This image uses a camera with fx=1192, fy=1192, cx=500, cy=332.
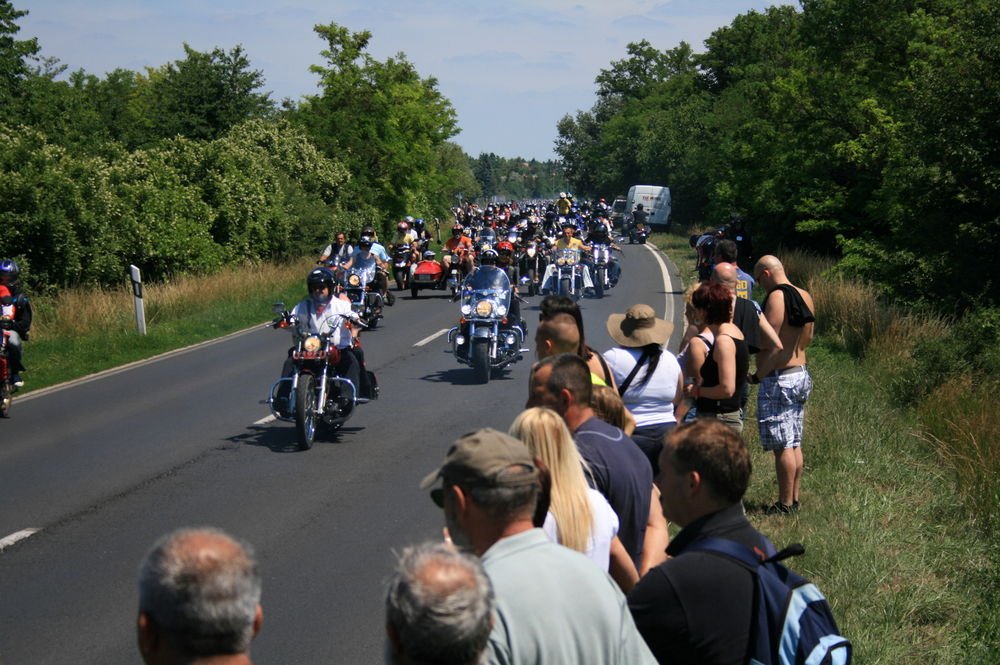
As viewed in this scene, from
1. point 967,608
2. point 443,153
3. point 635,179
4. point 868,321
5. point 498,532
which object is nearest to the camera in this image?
point 498,532

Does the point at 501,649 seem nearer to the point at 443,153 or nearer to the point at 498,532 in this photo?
the point at 498,532

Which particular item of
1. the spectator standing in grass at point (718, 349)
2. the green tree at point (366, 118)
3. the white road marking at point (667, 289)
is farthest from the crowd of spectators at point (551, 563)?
the green tree at point (366, 118)

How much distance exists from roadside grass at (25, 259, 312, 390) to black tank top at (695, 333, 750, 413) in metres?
12.1

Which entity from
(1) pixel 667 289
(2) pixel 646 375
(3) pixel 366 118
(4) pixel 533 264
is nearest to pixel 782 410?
(2) pixel 646 375

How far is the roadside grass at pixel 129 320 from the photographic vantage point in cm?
1892

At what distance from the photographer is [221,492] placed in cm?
1023

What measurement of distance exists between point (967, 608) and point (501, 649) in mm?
4491

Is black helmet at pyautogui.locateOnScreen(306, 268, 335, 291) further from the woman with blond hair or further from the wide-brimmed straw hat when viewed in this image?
the woman with blond hair

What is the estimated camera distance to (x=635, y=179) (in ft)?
358

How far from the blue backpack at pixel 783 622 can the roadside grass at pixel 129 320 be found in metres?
15.0

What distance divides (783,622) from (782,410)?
484 centimetres

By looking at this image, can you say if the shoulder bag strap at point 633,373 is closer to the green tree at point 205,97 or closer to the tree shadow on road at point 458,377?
the tree shadow on road at point 458,377

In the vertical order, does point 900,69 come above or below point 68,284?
→ above

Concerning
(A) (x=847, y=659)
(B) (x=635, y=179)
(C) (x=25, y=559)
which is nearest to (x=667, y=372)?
(A) (x=847, y=659)
